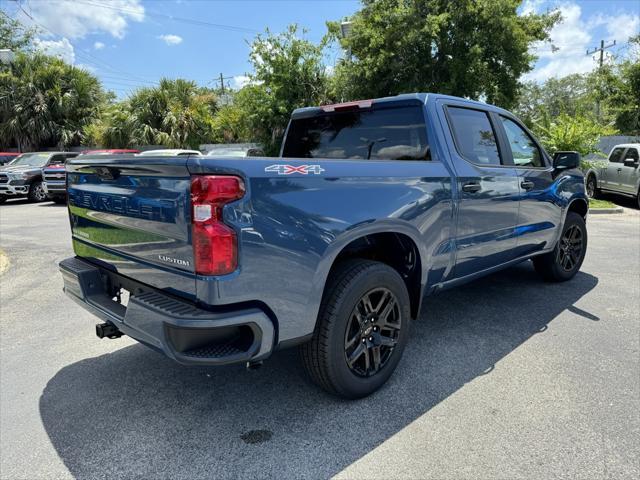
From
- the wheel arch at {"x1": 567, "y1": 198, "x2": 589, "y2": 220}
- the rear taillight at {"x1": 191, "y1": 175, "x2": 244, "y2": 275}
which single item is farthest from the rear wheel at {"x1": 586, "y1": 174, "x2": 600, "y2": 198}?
the rear taillight at {"x1": 191, "y1": 175, "x2": 244, "y2": 275}

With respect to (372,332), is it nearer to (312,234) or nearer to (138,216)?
(312,234)

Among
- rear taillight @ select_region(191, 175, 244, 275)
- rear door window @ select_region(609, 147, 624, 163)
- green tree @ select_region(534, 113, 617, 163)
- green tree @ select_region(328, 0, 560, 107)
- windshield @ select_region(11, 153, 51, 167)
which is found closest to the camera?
rear taillight @ select_region(191, 175, 244, 275)

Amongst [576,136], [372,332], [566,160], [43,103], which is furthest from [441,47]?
[43,103]

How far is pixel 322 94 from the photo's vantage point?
19.8 meters

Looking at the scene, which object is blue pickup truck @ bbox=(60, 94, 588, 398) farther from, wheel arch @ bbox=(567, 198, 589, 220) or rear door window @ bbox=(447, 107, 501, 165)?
wheel arch @ bbox=(567, 198, 589, 220)

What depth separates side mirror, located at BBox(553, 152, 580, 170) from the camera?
471cm

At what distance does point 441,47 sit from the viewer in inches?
653

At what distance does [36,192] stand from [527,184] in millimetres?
16613

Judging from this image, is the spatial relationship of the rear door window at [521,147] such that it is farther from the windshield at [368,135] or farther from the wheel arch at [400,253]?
the wheel arch at [400,253]

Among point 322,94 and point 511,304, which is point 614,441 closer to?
point 511,304

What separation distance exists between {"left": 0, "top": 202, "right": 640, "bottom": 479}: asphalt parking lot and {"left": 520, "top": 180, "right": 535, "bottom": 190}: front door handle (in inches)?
48.4

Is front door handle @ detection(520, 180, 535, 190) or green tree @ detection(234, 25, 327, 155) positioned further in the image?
green tree @ detection(234, 25, 327, 155)

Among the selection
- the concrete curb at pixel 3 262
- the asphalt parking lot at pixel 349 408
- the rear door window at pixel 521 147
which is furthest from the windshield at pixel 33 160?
the rear door window at pixel 521 147

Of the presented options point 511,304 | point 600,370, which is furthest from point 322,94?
point 600,370
